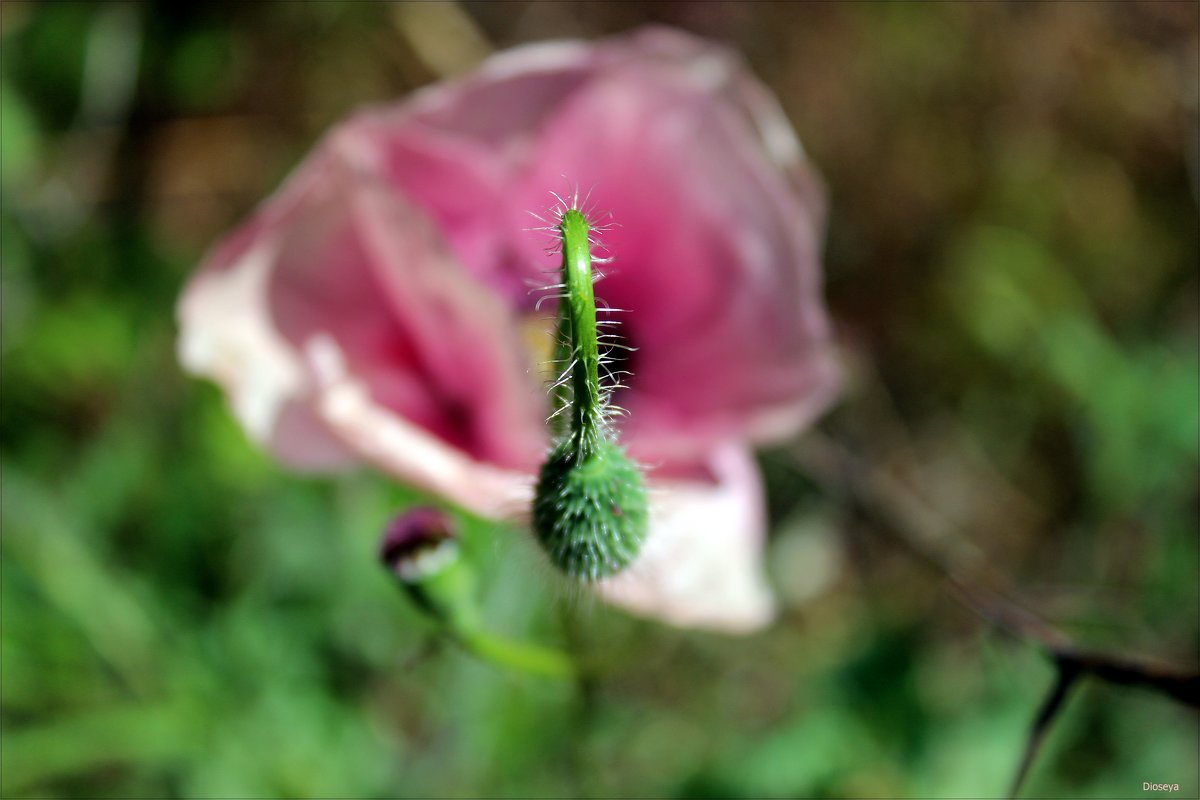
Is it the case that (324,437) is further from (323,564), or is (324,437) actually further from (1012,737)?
(1012,737)

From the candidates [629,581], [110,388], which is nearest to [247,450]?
[110,388]

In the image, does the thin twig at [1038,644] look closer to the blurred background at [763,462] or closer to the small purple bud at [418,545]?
the blurred background at [763,462]

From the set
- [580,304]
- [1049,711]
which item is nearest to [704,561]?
[1049,711]

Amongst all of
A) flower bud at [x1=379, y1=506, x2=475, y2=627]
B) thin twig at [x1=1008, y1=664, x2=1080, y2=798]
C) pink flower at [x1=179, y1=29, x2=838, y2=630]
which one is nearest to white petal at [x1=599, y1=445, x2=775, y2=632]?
pink flower at [x1=179, y1=29, x2=838, y2=630]

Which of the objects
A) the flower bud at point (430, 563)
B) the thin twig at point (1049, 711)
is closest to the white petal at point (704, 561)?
the flower bud at point (430, 563)

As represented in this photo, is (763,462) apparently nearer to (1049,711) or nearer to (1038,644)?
(1038,644)

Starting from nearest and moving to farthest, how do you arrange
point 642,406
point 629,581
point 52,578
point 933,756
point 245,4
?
point 629,581 → point 642,406 → point 933,756 → point 52,578 → point 245,4
